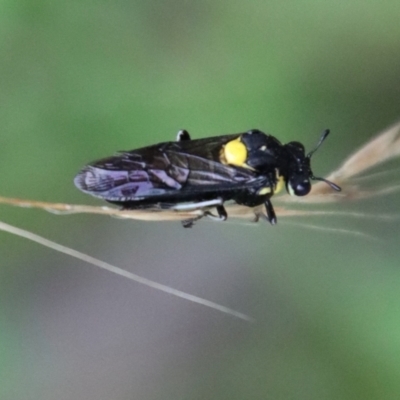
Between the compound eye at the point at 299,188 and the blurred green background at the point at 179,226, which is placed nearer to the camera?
the compound eye at the point at 299,188

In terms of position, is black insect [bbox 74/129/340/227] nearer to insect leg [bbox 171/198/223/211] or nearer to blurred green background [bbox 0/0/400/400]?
insect leg [bbox 171/198/223/211]

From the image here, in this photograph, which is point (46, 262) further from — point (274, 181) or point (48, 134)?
point (274, 181)

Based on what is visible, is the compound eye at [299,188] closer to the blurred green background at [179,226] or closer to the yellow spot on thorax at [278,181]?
the yellow spot on thorax at [278,181]

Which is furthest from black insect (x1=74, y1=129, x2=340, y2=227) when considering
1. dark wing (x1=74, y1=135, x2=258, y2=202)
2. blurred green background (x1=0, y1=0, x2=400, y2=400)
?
blurred green background (x1=0, y1=0, x2=400, y2=400)

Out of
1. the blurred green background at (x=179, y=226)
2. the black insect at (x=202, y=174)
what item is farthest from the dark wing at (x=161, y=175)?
the blurred green background at (x=179, y=226)

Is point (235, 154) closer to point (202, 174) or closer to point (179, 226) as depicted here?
point (202, 174)

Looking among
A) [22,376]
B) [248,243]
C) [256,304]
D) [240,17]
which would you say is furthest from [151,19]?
[22,376]
